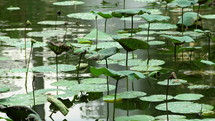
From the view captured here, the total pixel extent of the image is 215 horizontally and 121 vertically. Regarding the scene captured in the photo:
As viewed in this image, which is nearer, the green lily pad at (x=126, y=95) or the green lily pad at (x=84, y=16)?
the green lily pad at (x=126, y=95)

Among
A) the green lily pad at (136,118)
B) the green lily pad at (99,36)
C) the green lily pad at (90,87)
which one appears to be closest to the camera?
the green lily pad at (136,118)

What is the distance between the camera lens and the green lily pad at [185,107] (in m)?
2.81

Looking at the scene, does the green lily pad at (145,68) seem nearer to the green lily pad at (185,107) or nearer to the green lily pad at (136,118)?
the green lily pad at (185,107)

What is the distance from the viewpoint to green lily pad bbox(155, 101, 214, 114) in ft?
9.21

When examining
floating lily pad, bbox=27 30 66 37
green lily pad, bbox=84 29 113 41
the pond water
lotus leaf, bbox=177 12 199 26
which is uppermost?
lotus leaf, bbox=177 12 199 26

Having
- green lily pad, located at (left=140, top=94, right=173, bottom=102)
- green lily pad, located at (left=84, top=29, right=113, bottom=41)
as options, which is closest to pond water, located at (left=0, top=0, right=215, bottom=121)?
green lily pad, located at (left=140, top=94, right=173, bottom=102)

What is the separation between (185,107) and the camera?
287cm

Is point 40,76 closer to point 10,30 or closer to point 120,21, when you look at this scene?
point 10,30

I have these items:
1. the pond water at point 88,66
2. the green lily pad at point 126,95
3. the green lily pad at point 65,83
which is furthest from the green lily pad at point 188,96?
the green lily pad at point 65,83

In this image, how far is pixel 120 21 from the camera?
6.02m

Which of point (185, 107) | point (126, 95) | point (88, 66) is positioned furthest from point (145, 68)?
point (185, 107)

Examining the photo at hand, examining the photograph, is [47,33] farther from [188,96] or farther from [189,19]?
[188,96]

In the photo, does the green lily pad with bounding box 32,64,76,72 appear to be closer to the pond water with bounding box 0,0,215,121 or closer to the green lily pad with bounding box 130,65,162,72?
the pond water with bounding box 0,0,215,121

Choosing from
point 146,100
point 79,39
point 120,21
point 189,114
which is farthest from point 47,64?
point 120,21
